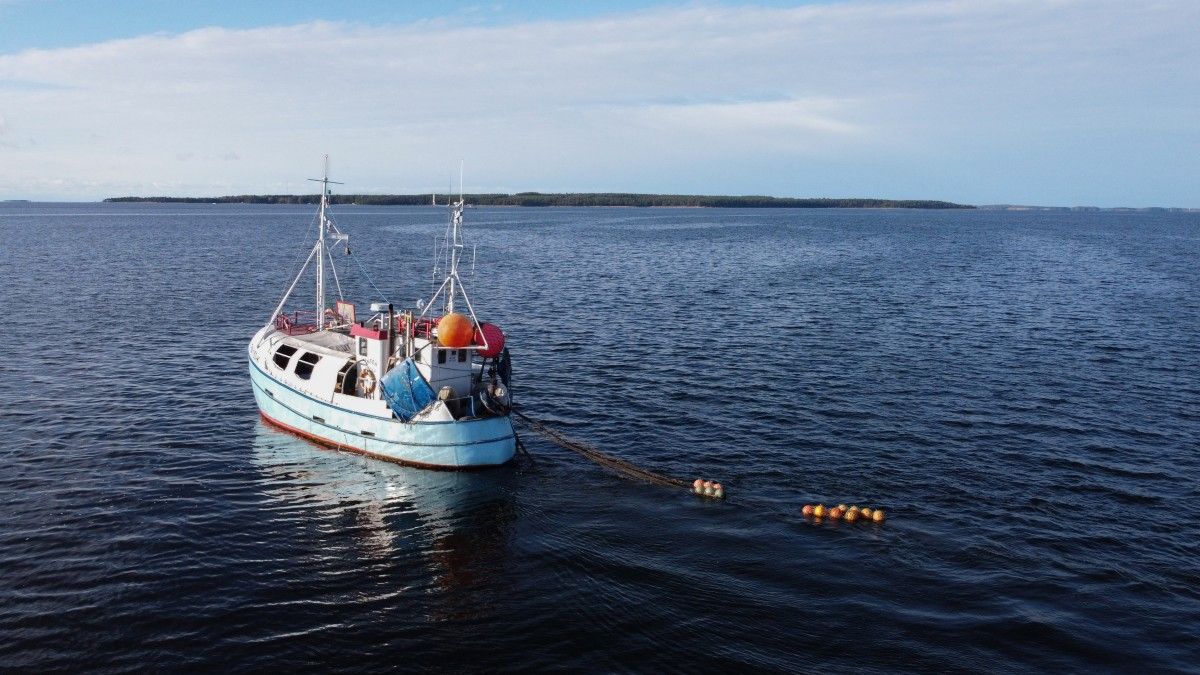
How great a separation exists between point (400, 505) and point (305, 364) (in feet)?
32.7

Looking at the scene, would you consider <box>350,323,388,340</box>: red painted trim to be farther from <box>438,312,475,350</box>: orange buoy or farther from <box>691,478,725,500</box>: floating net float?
<box>691,478,725,500</box>: floating net float

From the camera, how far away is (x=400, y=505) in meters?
29.7

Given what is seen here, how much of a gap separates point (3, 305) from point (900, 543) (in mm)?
70392

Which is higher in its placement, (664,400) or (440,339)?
(440,339)

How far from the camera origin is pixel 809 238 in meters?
174

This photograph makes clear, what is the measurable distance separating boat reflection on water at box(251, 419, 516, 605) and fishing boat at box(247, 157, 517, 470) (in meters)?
0.90

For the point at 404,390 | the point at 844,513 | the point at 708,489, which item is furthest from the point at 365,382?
the point at 844,513

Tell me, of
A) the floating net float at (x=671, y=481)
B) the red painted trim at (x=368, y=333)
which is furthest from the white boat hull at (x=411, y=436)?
the red painted trim at (x=368, y=333)

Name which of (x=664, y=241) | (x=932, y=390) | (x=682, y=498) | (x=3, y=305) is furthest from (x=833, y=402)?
(x=664, y=241)

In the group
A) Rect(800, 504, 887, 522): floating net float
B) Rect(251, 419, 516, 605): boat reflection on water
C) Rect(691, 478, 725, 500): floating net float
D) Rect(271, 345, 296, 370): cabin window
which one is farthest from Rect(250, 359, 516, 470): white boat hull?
Rect(800, 504, 887, 522): floating net float

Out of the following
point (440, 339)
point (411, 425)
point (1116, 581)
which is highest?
point (440, 339)

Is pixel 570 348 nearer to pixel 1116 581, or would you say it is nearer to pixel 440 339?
pixel 440 339

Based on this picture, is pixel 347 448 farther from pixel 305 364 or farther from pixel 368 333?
pixel 368 333

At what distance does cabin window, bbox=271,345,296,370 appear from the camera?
37156 mm
